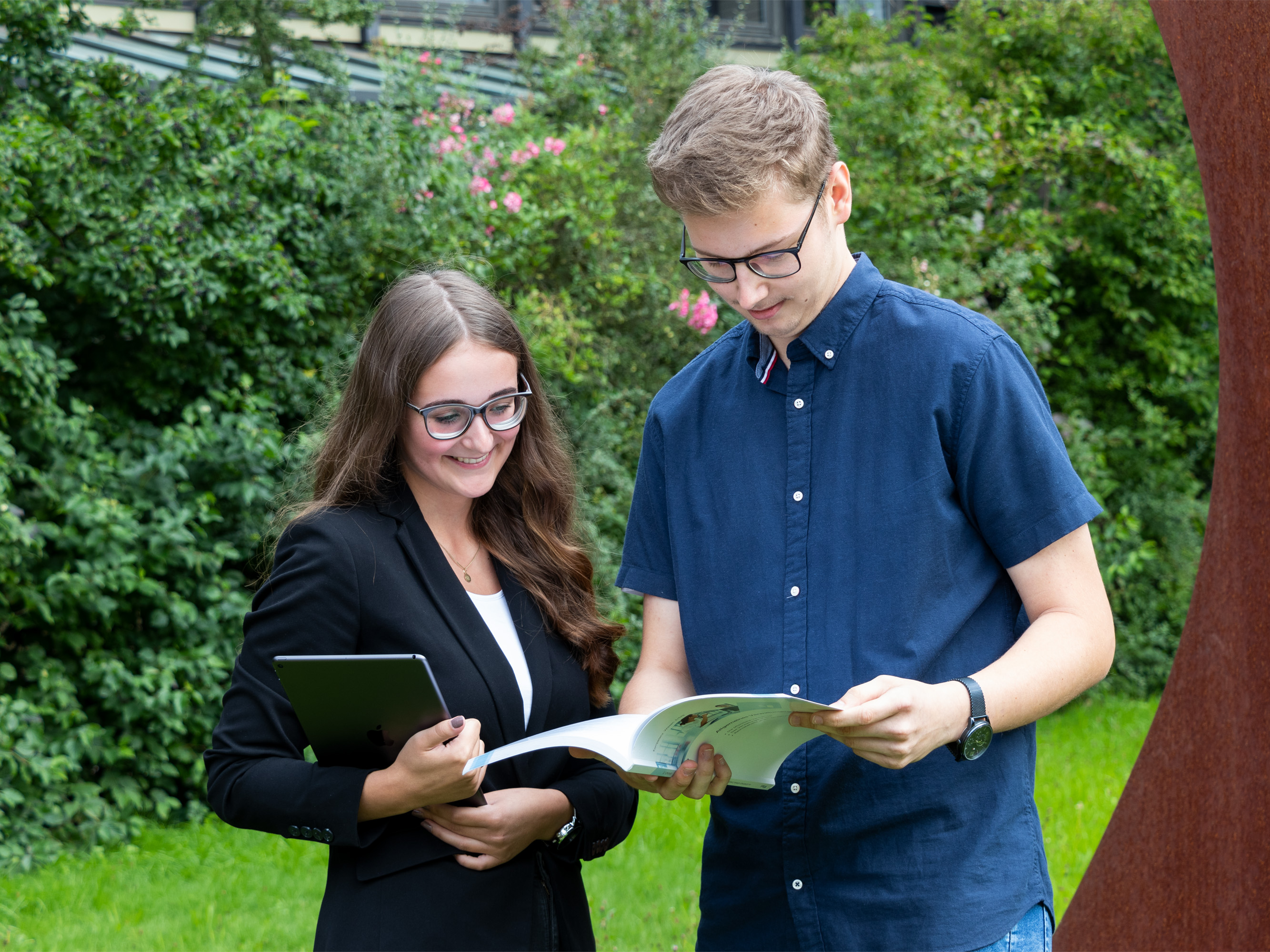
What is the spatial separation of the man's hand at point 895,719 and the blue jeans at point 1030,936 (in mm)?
359

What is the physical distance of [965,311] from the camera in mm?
1811

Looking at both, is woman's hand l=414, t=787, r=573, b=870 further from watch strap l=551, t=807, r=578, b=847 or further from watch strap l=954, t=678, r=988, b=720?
watch strap l=954, t=678, r=988, b=720

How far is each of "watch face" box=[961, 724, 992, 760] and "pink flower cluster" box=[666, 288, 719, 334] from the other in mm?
4600

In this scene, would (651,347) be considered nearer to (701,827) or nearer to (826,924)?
(701,827)

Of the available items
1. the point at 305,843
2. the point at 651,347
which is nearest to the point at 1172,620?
the point at 651,347

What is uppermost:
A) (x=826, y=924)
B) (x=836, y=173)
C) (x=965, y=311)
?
(x=836, y=173)

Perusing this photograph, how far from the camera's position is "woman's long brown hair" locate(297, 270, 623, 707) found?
2178mm

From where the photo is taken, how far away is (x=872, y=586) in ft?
5.68

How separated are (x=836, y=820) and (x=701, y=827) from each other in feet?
11.0

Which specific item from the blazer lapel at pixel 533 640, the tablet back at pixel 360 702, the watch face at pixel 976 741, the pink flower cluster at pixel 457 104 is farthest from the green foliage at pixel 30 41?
the watch face at pixel 976 741

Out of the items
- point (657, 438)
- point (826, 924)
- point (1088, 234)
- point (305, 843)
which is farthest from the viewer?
point (1088, 234)

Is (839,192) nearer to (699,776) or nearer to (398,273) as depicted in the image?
(699,776)

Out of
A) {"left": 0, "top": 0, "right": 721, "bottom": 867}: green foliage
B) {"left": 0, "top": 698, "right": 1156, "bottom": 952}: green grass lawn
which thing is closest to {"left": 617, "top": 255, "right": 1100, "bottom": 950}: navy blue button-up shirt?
{"left": 0, "top": 698, "right": 1156, "bottom": 952}: green grass lawn

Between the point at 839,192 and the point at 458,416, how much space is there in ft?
2.63
